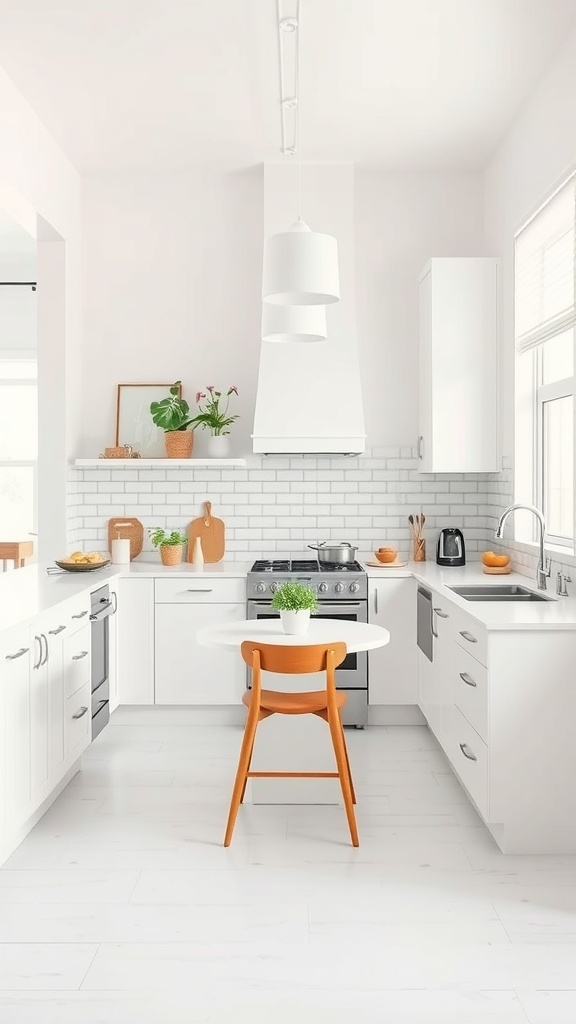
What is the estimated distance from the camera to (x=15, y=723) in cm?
328

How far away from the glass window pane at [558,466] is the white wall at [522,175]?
0.74 feet

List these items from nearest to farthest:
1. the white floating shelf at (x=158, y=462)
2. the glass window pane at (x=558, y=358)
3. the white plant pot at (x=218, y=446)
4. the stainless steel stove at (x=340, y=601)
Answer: the glass window pane at (x=558, y=358)
the stainless steel stove at (x=340, y=601)
the white floating shelf at (x=158, y=462)
the white plant pot at (x=218, y=446)

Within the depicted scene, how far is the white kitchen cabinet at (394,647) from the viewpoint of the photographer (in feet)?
17.3

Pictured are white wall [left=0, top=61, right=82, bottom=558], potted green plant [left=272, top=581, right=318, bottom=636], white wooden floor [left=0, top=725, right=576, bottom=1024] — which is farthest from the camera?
white wall [left=0, top=61, right=82, bottom=558]

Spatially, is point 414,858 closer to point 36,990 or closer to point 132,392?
point 36,990

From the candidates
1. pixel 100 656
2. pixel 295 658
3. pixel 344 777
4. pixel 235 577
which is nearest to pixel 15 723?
pixel 295 658

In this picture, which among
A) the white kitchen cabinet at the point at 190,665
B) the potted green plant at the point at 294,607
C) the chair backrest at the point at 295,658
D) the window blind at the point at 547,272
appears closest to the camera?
the chair backrest at the point at 295,658

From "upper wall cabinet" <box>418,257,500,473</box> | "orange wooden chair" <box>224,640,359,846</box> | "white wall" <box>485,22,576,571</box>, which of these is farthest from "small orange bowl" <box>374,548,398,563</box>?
"orange wooden chair" <box>224,640,359,846</box>

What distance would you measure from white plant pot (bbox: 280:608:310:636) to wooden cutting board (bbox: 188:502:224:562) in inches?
83.5

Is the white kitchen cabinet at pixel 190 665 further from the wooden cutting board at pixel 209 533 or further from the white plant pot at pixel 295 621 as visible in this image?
the white plant pot at pixel 295 621

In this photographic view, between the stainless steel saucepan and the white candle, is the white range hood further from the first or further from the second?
the white candle

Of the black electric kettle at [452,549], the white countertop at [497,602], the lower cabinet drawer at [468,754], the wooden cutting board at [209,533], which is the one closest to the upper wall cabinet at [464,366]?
the black electric kettle at [452,549]

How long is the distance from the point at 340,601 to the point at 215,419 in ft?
4.78

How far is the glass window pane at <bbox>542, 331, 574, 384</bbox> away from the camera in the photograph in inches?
180
